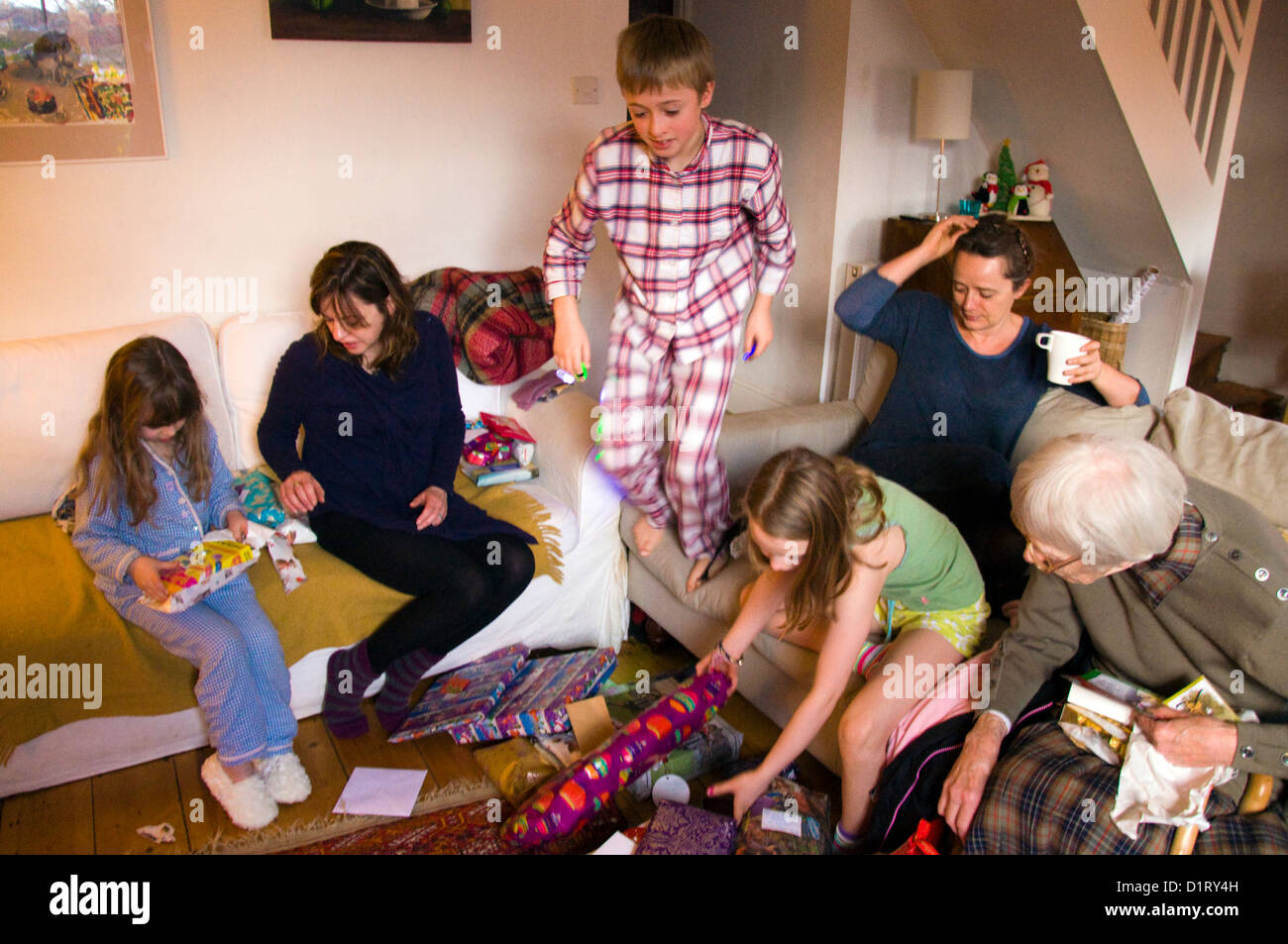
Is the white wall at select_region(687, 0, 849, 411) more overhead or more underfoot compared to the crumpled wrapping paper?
more overhead

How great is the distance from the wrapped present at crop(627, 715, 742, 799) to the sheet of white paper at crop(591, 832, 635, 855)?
28 centimetres

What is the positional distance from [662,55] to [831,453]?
126 centimetres

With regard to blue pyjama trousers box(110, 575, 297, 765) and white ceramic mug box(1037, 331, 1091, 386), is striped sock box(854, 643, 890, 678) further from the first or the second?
blue pyjama trousers box(110, 575, 297, 765)

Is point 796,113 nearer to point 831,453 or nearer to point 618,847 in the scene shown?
point 831,453

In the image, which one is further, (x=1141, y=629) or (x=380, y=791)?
(x=380, y=791)

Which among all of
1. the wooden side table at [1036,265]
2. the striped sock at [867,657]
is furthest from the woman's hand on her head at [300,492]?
the wooden side table at [1036,265]

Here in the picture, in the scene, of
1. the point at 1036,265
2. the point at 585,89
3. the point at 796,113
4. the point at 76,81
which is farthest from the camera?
the point at 796,113

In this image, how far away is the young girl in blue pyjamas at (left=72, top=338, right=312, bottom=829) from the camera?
1935mm

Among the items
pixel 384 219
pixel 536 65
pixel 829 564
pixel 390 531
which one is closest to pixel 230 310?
pixel 384 219

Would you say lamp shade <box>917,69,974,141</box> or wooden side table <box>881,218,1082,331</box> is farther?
wooden side table <box>881,218,1082,331</box>

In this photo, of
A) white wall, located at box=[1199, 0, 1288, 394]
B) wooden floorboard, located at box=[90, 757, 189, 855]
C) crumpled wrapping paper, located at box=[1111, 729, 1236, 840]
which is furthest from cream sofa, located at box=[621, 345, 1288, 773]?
white wall, located at box=[1199, 0, 1288, 394]

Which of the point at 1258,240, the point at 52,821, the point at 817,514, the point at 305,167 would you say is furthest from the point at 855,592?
the point at 1258,240

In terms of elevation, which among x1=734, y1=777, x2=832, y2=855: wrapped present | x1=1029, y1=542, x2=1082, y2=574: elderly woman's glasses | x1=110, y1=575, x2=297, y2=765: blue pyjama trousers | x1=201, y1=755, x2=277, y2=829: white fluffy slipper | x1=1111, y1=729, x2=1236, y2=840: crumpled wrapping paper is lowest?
x1=201, y1=755, x2=277, y2=829: white fluffy slipper

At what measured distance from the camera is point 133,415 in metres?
1.94
